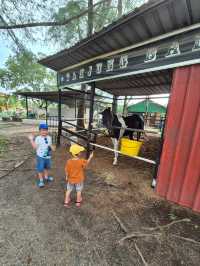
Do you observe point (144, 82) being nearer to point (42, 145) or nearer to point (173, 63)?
point (173, 63)

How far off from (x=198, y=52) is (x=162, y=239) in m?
2.76

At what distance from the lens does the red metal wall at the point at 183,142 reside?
2355 millimetres

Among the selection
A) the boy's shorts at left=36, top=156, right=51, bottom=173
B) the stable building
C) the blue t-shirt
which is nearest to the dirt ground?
the boy's shorts at left=36, top=156, right=51, bottom=173

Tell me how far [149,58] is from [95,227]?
309 centimetres

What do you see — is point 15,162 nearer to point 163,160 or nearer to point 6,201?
point 6,201

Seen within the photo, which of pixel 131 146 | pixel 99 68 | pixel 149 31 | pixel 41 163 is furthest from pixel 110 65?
pixel 41 163

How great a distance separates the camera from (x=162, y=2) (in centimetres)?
189

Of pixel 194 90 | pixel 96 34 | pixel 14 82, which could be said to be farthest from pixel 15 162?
pixel 14 82

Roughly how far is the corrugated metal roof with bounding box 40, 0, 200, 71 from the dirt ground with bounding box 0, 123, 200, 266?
3.09 metres

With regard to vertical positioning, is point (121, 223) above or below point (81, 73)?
below

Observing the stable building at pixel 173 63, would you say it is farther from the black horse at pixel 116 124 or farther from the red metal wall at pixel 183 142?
the black horse at pixel 116 124

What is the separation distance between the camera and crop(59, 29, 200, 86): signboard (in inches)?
87.5

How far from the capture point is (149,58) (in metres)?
2.73

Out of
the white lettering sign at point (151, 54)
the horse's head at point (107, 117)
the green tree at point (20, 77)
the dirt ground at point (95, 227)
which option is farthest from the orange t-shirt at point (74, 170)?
the green tree at point (20, 77)
